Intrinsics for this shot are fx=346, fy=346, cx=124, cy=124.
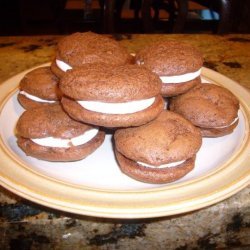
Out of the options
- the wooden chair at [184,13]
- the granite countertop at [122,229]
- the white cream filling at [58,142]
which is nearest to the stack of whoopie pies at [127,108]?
the white cream filling at [58,142]

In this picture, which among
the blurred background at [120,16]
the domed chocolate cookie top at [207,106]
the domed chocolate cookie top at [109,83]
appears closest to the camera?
the domed chocolate cookie top at [109,83]

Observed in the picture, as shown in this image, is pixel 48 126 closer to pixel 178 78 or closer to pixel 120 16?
pixel 178 78

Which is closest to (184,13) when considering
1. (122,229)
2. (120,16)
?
(120,16)

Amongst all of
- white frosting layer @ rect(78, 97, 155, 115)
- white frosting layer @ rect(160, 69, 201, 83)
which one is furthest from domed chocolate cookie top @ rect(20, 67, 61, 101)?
white frosting layer @ rect(160, 69, 201, 83)

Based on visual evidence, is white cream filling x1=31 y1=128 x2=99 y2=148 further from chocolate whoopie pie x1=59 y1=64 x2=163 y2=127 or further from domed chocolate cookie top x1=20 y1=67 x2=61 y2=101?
domed chocolate cookie top x1=20 y1=67 x2=61 y2=101

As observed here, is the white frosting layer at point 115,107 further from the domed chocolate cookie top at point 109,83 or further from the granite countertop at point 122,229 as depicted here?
the granite countertop at point 122,229
